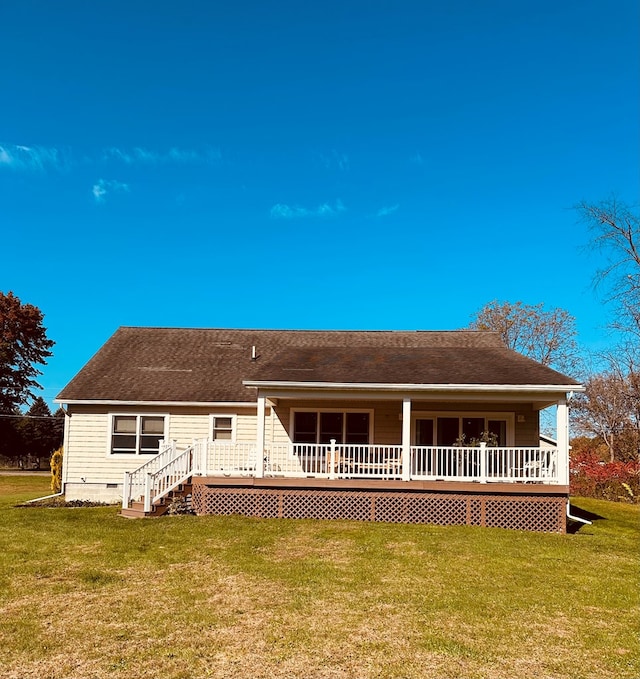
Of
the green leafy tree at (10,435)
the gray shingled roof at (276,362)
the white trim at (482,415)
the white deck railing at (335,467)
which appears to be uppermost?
the gray shingled roof at (276,362)

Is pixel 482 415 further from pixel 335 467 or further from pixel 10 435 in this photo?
pixel 10 435

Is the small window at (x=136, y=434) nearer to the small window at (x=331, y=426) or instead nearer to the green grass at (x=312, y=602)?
the small window at (x=331, y=426)

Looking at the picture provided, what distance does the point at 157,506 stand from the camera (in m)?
14.6

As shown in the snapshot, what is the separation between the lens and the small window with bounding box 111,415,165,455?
18.8m

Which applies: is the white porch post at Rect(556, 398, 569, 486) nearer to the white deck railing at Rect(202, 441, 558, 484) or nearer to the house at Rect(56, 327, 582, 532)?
the house at Rect(56, 327, 582, 532)

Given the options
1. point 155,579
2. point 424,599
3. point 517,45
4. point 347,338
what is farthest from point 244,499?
point 517,45

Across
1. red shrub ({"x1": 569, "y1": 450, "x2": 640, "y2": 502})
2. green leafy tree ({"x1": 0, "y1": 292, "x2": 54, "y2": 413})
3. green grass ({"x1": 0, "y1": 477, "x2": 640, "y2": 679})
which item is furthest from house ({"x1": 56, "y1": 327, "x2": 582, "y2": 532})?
green leafy tree ({"x1": 0, "y1": 292, "x2": 54, "y2": 413})

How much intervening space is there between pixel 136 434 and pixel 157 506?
468 cm

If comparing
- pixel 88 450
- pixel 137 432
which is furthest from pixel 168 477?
pixel 88 450

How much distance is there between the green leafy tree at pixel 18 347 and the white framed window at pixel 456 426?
36541mm

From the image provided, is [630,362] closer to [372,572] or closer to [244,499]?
[244,499]

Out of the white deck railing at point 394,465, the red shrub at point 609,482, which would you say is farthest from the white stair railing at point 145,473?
the red shrub at point 609,482

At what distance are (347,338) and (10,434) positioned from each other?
35447 millimetres

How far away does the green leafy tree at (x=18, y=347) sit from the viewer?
4472 centimetres
